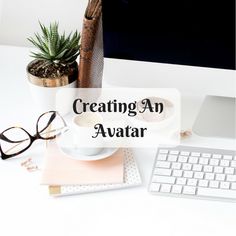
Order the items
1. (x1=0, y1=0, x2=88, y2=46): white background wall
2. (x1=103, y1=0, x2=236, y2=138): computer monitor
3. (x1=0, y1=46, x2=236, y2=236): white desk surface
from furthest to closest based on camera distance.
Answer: (x1=0, y1=0, x2=88, y2=46): white background wall
(x1=103, y1=0, x2=236, y2=138): computer monitor
(x1=0, y1=46, x2=236, y2=236): white desk surface

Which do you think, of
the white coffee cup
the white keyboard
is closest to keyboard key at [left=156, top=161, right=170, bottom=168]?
the white keyboard

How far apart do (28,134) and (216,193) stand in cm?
35

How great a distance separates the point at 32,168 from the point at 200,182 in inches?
11.1

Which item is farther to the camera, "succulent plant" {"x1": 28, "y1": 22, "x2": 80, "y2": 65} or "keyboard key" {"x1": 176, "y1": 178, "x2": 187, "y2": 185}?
"succulent plant" {"x1": 28, "y1": 22, "x2": 80, "y2": 65}

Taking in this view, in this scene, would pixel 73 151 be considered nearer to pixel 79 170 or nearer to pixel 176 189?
pixel 79 170

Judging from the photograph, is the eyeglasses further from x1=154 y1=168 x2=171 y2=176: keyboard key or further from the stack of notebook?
x1=154 y1=168 x2=171 y2=176: keyboard key

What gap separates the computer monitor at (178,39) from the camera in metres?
0.76

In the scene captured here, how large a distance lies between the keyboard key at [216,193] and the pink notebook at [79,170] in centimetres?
13

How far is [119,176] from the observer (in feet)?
2.46

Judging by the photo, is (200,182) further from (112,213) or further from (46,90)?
(46,90)

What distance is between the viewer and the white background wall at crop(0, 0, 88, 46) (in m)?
1.13

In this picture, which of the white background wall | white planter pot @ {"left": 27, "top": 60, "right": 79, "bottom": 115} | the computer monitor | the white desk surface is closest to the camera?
the white desk surface

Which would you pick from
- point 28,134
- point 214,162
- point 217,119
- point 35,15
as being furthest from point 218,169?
point 35,15

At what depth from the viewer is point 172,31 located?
0.79 m
